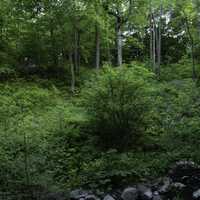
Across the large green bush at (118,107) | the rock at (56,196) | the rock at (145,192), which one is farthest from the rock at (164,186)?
the rock at (56,196)

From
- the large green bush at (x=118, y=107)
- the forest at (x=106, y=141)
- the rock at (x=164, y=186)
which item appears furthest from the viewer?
the large green bush at (x=118, y=107)

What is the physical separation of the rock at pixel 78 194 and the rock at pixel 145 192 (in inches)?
47.8

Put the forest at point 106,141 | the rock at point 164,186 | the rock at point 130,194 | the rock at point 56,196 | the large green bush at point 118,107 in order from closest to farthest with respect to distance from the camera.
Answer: the rock at point 56,196 < the forest at point 106,141 < the rock at point 130,194 < the rock at point 164,186 < the large green bush at point 118,107

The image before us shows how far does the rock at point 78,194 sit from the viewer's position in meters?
8.65

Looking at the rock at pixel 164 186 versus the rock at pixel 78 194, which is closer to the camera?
the rock at pixel 78 194

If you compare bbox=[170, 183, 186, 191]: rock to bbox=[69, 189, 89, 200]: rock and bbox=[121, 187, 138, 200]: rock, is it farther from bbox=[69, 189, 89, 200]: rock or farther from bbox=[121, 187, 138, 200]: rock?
bbox=[69, 189, 89, 200]: rock

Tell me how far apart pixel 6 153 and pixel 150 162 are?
3582 millimetres

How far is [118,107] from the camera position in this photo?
10.4 metres

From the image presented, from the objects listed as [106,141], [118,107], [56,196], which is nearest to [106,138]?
[106,141]

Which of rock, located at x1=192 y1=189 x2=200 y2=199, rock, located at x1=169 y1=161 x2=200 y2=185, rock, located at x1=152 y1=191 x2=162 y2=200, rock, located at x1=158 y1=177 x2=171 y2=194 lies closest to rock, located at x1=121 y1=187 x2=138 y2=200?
rock, located at x1=152 y1=191 x2=162 y2=200

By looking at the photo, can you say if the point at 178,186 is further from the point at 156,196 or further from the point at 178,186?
the point at 156,196

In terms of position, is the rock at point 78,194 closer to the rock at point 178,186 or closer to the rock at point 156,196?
the rock at point 156,196

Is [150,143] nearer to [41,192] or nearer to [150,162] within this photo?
[150,162]

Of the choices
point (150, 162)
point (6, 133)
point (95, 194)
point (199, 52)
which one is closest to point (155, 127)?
point (150, 162)
